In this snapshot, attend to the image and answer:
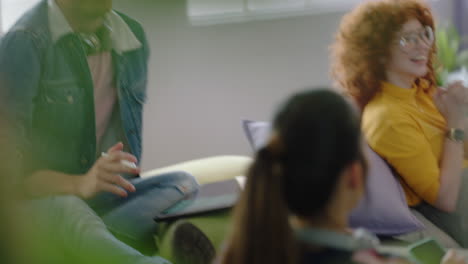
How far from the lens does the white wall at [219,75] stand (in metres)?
2.47

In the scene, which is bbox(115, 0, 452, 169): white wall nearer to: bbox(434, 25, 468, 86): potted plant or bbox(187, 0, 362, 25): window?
bbox(187, 0, 362, 25): window

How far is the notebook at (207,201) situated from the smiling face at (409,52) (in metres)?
0.45

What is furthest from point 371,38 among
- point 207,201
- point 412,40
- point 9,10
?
point 9,10

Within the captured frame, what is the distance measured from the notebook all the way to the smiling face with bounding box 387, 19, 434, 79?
45 centimetres

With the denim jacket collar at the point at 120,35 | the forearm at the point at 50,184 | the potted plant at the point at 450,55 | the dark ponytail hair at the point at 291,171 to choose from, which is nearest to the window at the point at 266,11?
the potted plant at the point at 450,55

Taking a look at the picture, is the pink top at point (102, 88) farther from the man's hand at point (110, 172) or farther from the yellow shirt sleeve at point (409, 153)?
the yellow shirt sleeve at point (409, 153)

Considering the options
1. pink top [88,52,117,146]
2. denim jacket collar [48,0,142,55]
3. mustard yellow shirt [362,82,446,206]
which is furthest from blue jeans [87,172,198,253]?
mustard yellow shirt [362,82,446,206]

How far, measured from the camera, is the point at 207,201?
57.1 inches

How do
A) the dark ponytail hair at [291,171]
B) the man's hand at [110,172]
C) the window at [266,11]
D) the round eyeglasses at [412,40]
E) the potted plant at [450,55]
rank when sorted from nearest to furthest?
the dark ponytail hair at [291,171] → the man's hand at [110,172] → the round eyeglasses at [412,40] → the window at [266,11] → the potted plant at [450,55]

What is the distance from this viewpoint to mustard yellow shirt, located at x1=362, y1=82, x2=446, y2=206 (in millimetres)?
1379

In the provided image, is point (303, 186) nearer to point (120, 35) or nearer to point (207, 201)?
point (207, 201)

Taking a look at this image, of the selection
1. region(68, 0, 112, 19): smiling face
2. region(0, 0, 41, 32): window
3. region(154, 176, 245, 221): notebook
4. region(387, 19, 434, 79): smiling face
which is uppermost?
region(68, 0, 112, 19): smiling face

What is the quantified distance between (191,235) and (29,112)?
41 cm

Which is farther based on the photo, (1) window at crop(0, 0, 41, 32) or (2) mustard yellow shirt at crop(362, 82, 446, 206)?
(1) window at crop(0, 0, 41, 32)
